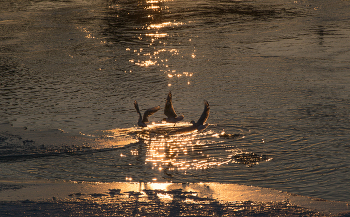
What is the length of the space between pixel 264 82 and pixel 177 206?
792cm

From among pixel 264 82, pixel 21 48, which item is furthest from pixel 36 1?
pixel 264 82

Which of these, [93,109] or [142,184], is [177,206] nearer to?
[142,184]

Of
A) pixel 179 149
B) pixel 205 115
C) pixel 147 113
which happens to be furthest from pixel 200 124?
pixel 147 113

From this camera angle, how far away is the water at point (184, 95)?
871 centimetres

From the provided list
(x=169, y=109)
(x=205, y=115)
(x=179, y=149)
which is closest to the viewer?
(x=179, y=149)

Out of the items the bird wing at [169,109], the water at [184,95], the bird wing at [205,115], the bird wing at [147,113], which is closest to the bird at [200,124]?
the bird wing at [205,115]

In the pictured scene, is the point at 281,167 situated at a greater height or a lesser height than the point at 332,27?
lesser

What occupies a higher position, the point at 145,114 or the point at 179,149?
the point at 145,114

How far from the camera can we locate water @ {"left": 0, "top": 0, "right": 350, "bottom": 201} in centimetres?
871

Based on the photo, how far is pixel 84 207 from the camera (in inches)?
269

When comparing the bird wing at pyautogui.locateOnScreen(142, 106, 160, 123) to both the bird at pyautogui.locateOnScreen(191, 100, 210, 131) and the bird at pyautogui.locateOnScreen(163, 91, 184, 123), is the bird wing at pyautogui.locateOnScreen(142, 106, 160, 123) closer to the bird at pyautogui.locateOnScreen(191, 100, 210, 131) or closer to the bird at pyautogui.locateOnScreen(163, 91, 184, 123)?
the bird at pyautogui.locateOnScreen(163, 91, 184, 123)

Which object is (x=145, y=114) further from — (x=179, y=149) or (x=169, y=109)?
(x=179, y=149)

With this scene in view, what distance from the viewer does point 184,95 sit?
13266 mm

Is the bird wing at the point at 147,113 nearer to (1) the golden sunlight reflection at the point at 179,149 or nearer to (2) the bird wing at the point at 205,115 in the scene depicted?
(1) the golden sunlight reflection at the point at 179,149
